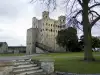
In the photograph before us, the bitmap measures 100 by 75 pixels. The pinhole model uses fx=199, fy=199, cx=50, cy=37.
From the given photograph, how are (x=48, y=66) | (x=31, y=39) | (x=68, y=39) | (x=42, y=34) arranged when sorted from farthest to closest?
(x=42, y=34) → (x=31, y=39) → (x=68, y=39) → (x=48, y=66)

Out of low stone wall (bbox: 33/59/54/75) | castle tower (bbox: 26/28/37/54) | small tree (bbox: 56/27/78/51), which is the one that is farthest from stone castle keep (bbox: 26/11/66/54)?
low stone wall (bbox: 33/59/54/75)

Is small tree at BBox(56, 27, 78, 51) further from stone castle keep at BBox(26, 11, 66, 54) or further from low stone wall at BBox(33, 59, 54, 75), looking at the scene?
low stone wall at BBox(33, 59, 54, 75)

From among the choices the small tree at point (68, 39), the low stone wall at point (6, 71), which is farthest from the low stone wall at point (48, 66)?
the small tree at point (68, 39)

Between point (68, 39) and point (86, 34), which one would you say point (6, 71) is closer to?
point (86, 34)

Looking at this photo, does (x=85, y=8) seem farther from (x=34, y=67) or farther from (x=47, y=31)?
(x=47, y=31)

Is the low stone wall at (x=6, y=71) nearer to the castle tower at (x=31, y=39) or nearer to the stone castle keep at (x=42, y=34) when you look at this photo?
the stone castle keep at (x=42, y=34)

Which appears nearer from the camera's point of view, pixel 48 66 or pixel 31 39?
pixel 48 66

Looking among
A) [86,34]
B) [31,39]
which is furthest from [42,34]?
[86,34]

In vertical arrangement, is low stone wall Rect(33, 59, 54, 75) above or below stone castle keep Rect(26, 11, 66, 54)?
below

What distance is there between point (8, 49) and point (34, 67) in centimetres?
7632

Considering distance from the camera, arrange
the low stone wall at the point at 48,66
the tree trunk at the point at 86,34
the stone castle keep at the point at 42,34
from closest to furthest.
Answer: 1. the low stone wall at the point at 48,66
2. the tree trunk at the point at 86,34
3. the stone castle keep at the point at 42,34

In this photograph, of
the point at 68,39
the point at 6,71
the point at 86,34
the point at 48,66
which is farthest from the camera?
the point at 68,39

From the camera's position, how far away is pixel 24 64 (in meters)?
12.8

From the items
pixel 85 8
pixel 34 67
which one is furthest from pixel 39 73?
pixel 85 8
